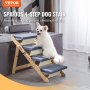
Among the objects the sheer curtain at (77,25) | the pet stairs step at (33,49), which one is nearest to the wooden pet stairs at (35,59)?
the pet stairs step at (33,49)

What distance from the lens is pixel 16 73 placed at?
376 cm

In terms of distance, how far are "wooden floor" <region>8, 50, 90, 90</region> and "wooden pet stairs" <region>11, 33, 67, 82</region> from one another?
11 cm

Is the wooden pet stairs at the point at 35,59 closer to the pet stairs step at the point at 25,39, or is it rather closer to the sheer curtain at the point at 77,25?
the pet stairs step at the point at 25,39

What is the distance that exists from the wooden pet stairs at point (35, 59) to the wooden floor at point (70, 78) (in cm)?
11

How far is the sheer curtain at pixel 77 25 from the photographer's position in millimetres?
5188

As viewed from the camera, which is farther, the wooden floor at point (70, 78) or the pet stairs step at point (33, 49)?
the pet stairs step at point (33, 49)

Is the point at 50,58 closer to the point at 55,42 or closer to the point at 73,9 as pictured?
the point at 55,42

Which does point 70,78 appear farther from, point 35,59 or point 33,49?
point 33,49

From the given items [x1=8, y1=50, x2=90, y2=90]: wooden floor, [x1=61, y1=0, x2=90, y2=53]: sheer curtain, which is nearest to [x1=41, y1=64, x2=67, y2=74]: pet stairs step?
[x1=8, y1=50, x2=90, y2=90]: wooden floor

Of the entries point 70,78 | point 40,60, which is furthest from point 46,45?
point 70,78

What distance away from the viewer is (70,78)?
3.49 metres

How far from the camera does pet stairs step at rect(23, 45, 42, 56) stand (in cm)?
345

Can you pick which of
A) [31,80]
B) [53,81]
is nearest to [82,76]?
[53,81]

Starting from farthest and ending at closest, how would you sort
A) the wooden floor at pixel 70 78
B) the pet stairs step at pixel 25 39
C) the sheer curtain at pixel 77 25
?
the sheer curtain at pixel 77 25 → the pet stairs step at pixel 25 39 → the wooden floor at pixel 70 78
